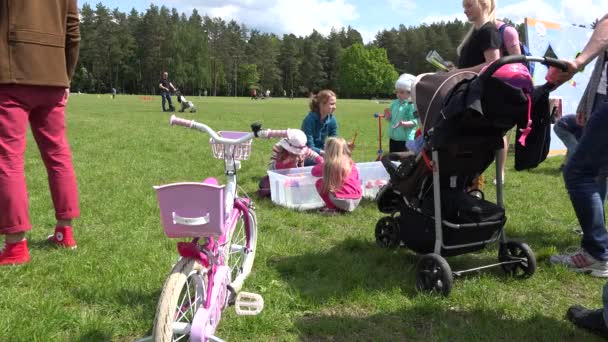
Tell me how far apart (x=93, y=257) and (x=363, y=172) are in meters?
3.37

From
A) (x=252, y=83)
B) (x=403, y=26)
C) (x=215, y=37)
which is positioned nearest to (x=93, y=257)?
(x=252, y=83)

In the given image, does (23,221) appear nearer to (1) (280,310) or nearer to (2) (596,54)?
(1) (280,310)

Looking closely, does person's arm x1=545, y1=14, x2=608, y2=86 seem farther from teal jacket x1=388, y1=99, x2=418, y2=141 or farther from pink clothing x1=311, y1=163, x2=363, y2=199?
teal jacket x1=388, y1=99, x2=418, y2=141

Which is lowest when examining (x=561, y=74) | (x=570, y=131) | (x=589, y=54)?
(x=570, y=131)

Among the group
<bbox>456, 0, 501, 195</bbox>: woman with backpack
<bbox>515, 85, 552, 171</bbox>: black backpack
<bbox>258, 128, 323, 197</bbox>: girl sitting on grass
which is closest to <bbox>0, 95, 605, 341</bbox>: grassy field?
<bbox>258, 128, 323, 197</bbox>: girl sitting on grass

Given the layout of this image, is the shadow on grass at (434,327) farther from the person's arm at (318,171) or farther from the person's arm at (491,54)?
the person's arm at (318,171)

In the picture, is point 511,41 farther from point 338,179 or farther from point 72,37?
point 72,37

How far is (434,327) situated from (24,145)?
121 inches

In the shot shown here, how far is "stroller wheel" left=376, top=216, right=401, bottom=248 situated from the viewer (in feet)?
14.2

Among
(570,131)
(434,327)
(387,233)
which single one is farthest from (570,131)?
(434,327)

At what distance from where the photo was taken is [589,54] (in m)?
3.38

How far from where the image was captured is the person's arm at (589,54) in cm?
330

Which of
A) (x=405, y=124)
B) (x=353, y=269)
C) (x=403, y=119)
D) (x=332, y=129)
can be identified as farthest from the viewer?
(x=332, y=129)

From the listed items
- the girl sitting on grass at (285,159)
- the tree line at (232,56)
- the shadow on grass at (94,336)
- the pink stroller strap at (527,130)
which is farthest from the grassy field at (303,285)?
the tree line at (232,56)
